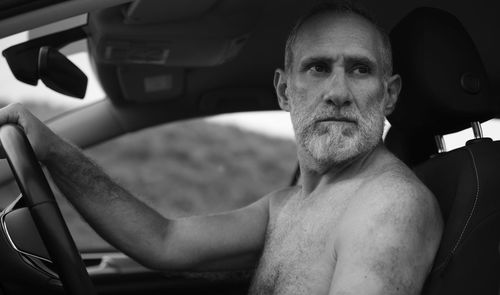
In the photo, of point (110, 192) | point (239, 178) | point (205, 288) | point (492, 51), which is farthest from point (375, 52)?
point (239, 178)

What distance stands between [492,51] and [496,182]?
2.85ft

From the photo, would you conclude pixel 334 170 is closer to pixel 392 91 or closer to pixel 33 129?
pixel 392 91

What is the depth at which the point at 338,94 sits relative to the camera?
2.23 metres

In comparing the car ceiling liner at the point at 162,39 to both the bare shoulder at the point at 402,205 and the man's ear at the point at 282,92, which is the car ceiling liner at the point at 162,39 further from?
the bare shoulder at the point at 402,205

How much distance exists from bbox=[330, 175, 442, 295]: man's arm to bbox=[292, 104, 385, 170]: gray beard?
20cm

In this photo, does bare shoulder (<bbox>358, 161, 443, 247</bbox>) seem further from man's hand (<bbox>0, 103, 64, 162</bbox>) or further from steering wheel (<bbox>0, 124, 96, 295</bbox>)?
man's hand (<bbox>0, 103, 64, 162</bbox>)

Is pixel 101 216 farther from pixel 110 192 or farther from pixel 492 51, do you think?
pixel 492 51

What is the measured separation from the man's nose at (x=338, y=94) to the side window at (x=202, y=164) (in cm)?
1593

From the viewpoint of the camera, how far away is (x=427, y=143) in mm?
2691

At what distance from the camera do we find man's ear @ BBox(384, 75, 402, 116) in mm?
2373

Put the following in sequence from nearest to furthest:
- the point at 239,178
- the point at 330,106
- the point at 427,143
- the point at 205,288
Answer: the point at 330,106 → the point at 427,143 → the point at 205,288 → the point at 239,178

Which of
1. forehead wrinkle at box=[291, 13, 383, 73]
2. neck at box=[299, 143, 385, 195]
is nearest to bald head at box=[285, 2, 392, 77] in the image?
forehead wrinkle at box=[291, 13, 383, 73]

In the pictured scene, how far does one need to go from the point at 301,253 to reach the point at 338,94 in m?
0.43

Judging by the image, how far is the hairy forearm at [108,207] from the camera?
7.91 feet
